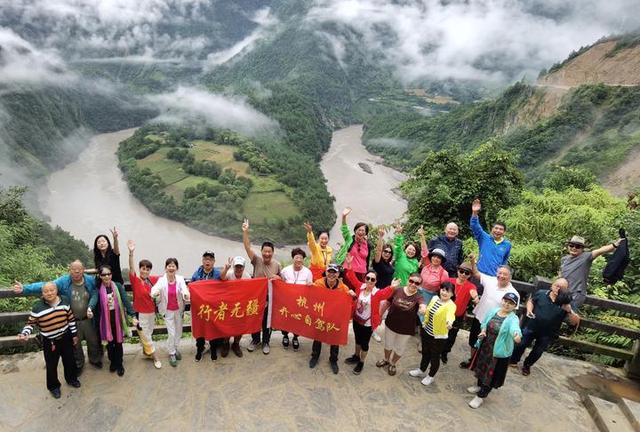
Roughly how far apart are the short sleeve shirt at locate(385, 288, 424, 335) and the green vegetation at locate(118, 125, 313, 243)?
57.2m

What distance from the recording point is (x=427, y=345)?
696 cm

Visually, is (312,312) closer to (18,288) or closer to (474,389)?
(474,389)

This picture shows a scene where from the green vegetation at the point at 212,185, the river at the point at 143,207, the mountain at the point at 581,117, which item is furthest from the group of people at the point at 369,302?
the green vegetation at the point at 212,185

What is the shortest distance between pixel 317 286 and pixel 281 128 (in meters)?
124

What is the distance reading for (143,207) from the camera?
265 feet

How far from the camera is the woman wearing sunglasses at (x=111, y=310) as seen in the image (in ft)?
21.6

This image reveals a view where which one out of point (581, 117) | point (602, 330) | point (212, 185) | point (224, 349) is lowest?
point (224, 349)

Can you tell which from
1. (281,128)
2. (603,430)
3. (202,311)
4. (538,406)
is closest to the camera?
(603,430)

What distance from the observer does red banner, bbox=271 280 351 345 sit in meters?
7.33

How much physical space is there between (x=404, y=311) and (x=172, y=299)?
366 centimetres

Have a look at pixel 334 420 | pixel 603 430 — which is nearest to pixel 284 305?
pixel 334 420

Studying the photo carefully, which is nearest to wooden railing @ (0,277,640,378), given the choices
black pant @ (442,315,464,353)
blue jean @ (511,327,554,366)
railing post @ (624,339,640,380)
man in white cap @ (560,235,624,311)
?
railing post @ (624,339,640,380)

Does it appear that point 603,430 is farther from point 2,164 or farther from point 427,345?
point 2,164

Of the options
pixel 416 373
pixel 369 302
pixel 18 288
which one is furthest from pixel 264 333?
pixel 18 288
